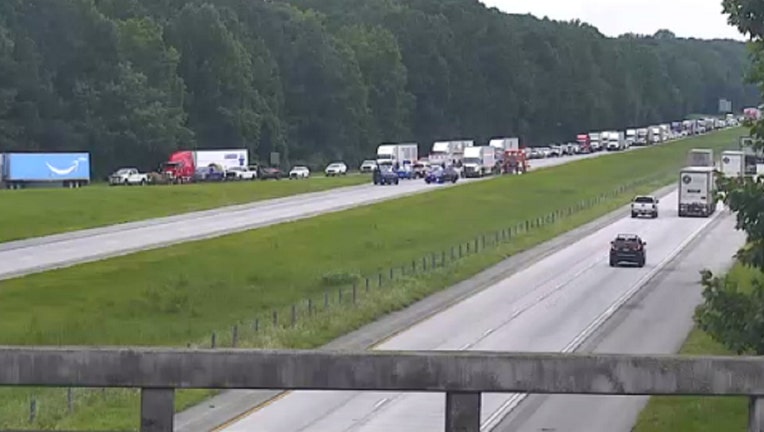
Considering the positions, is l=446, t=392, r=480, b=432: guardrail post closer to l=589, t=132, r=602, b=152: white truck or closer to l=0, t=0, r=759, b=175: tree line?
l=0, t=0, r=759, b=175: tree line

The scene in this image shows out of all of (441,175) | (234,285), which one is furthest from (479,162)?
(234,285)

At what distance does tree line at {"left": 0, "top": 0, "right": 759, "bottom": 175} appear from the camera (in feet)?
351

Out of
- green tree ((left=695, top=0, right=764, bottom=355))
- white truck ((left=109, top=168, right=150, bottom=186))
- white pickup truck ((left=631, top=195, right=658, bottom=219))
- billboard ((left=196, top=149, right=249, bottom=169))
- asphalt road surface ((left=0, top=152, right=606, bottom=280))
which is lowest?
white pickup truck ((left=631, top=195, right=658, bottom=219))

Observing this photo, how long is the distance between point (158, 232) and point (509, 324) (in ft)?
96.3

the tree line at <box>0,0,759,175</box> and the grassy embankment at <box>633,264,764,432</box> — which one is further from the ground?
the tree line at <box>0,0,759,175</box>

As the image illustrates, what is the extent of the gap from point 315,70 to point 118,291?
101774 mm

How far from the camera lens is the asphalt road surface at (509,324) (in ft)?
73.9

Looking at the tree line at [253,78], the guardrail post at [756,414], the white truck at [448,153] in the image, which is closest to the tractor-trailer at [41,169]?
the tree line at [253,78]

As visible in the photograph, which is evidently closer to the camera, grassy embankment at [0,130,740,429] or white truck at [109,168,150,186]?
grassy embankment at [0,130,740,429]

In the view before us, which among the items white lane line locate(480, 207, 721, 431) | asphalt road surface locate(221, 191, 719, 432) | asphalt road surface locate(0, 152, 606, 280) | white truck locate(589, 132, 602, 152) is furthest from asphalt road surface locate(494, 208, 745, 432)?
white truck locate(589, 132, 602, 152)

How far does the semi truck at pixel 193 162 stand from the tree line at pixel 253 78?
3.62 m

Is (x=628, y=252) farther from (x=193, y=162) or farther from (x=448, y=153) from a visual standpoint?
(x=448, y=153)

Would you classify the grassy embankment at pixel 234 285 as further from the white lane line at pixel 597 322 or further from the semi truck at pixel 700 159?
the semi truck at pixel 700 159

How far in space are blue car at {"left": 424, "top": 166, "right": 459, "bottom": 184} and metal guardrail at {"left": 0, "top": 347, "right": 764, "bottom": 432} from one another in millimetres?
102564
